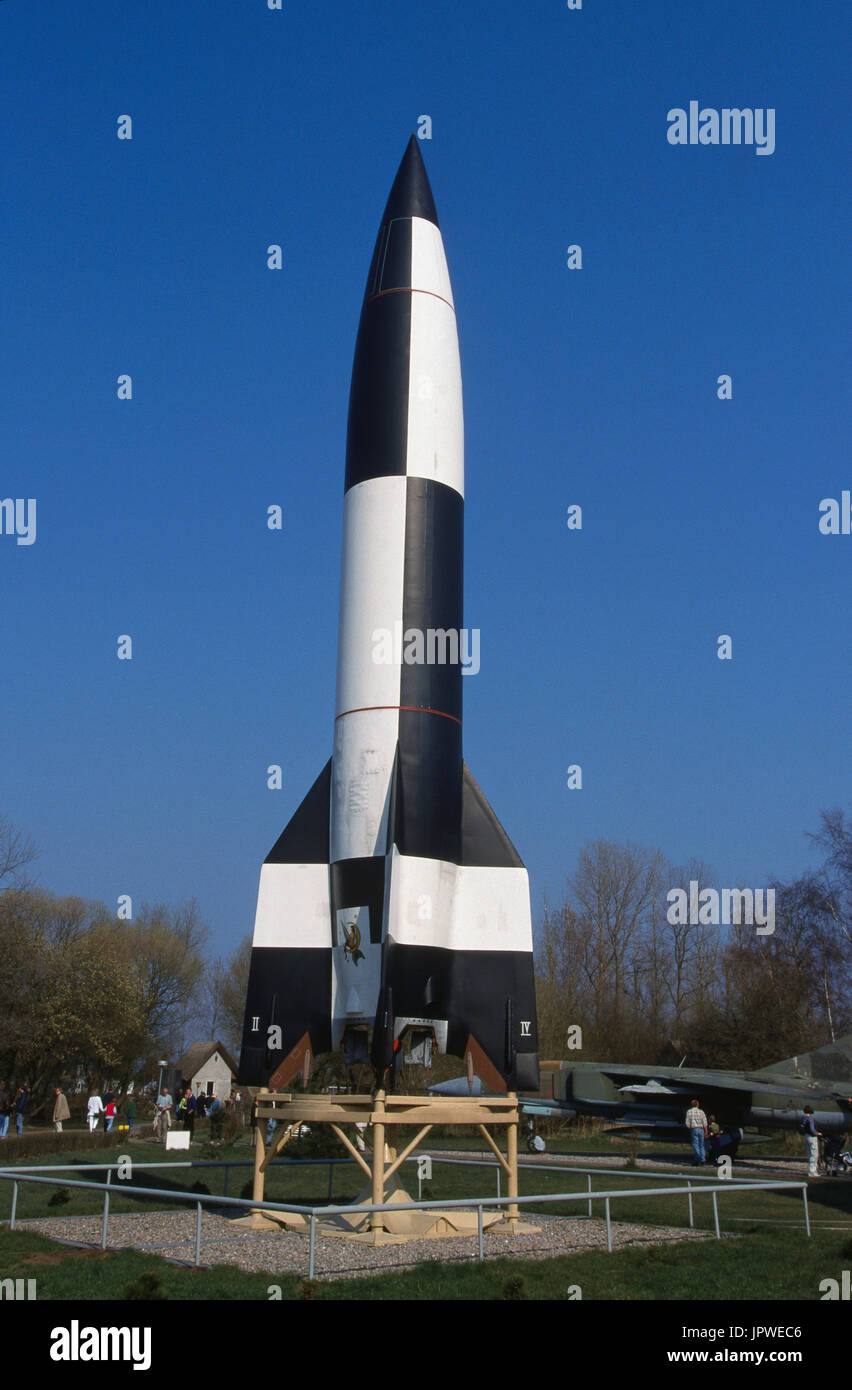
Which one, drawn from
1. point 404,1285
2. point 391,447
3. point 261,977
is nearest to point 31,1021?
point 261,977

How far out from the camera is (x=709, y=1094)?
82.2 feet

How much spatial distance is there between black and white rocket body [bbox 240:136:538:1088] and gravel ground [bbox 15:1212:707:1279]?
5.34 feet

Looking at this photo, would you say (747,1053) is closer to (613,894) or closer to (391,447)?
(613,894)

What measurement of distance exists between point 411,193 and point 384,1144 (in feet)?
39.9

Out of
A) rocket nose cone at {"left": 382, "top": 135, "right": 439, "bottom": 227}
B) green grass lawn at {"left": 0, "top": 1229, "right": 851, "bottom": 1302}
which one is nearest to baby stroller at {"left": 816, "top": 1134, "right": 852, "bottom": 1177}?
green grass lawn at {"left": 0, "top": 1229, "right": 851, "bottom": 1302}

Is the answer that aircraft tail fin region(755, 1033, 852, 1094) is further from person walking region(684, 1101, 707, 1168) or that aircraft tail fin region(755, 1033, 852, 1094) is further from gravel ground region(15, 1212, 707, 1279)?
gravel ground region(15, 1212, 707, 1279)

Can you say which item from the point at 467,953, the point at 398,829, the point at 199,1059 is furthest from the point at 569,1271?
the point at 199,1059

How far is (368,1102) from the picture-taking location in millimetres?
11289

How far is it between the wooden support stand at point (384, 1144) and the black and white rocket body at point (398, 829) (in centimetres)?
39

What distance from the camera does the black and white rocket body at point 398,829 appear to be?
40.4 ft

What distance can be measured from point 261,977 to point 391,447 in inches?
255

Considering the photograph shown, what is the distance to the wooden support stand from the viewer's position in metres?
11.1

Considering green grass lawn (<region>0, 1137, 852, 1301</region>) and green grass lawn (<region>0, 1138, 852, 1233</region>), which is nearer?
green grass lawn (<region>0, 1137, 852, 1301</region>)

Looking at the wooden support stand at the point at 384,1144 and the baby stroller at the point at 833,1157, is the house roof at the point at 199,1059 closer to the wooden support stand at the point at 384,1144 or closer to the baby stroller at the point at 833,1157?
the baby stroller at the point at 833,1157
